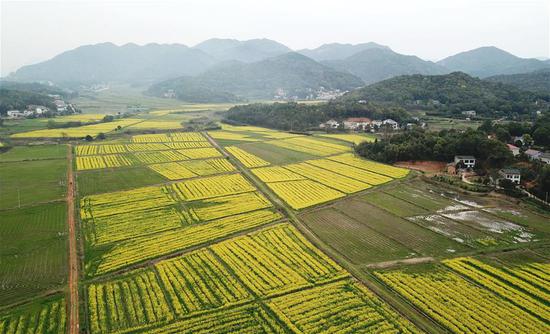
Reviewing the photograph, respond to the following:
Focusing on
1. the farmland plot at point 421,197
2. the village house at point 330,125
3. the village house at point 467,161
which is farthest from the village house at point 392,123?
the farmland plot at point 421,197

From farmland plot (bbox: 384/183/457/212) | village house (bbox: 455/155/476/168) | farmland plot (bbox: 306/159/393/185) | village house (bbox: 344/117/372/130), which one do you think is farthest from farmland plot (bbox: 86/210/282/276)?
village house (bbox: 344/117/372/130)

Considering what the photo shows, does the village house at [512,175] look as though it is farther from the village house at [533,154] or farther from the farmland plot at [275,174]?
the farmland plot at [275,174]

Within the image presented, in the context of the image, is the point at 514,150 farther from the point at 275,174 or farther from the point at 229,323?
the point at 229,323

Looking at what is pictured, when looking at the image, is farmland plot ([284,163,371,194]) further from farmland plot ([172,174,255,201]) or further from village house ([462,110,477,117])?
village house ([462,110,477,117])

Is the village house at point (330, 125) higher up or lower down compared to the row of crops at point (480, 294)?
higher up

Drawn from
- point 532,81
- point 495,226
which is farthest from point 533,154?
point 532,81
